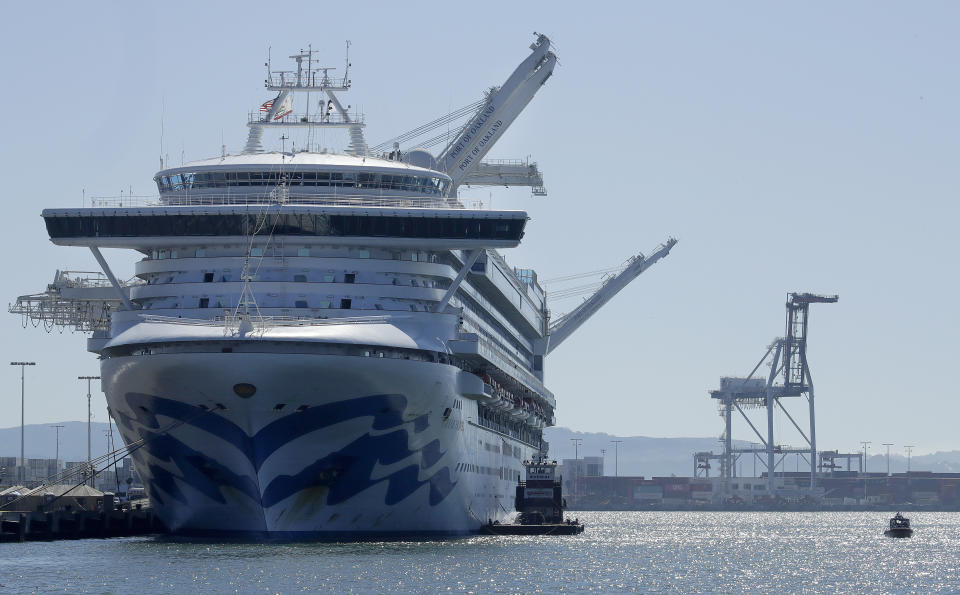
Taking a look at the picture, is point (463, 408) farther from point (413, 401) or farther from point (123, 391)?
point (123, 391)

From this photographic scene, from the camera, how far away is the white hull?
50.2 m

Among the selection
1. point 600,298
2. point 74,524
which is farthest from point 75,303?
point 600,298

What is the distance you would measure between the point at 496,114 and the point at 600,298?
35.1 m


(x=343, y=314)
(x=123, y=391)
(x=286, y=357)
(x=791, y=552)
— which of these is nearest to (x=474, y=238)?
(x=343, y=314)

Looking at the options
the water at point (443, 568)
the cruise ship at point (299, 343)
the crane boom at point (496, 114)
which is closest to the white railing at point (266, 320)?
the cruise ship at point (299, 343)

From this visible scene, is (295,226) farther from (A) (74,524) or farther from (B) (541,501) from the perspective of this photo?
(B) (541,501)

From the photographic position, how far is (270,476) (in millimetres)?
51188

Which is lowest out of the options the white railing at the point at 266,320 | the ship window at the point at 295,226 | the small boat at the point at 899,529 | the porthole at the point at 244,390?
the small boat at the point at 899,529

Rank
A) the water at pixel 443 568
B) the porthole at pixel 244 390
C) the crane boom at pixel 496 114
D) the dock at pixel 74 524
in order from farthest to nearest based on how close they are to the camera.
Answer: the crane boom at pixel 496 114 → the dock at pixel 74 524 → the porthole at pixel 244 390 → the water at pixel 443 568

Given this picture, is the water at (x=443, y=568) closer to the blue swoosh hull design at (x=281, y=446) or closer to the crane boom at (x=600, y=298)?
the blue swoosh hull design at (x=281, y=446)

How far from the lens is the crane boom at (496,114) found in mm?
74625

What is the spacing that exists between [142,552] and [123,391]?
5.37 meters

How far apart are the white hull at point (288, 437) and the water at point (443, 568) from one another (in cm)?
122

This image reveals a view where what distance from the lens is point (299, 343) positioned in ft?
164
